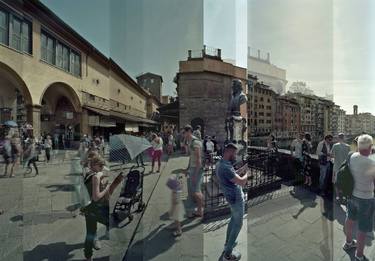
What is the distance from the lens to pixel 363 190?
8.61 feet

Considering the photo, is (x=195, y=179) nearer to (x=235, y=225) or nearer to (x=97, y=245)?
(x=235, y=225)

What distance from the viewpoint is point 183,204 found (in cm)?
439

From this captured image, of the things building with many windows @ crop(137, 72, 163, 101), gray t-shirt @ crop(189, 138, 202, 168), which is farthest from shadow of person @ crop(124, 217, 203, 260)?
building with many windows @ crop(137, 72, 163, 101)

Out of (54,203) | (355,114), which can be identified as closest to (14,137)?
(54,203)

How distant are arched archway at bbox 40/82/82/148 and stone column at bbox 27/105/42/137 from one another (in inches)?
24.9

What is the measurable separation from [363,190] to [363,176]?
162 millimetres

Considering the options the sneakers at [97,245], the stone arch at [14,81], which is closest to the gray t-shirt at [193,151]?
the sneakers at [97,245]

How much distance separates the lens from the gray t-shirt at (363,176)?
2611mm

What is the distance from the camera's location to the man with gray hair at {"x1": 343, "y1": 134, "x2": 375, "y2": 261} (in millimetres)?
2611

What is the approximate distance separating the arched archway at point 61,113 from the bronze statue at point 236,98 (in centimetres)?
962

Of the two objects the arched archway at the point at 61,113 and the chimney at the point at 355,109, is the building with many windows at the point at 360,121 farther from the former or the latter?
the arched archway at the point at 61,113

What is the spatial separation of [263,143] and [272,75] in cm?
339

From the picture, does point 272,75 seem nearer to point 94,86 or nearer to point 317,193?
point 317,193

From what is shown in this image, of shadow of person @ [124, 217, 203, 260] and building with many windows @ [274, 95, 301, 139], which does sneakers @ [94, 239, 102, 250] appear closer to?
shadow of person @ [124, 217, 203, 260]
